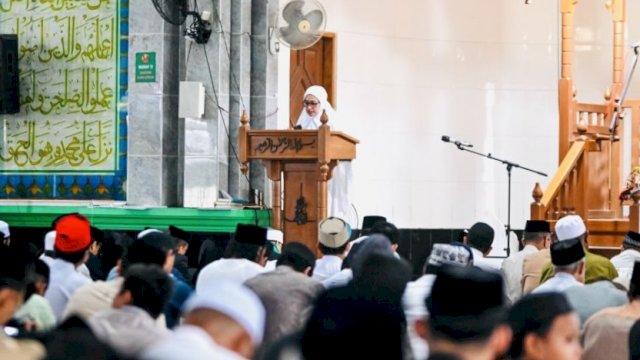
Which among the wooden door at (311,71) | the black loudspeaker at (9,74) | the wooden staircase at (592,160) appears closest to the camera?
the wooden staircase at (592,160)

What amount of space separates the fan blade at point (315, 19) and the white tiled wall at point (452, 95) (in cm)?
211

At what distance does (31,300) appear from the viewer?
16.2ft

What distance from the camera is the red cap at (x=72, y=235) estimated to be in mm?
6008

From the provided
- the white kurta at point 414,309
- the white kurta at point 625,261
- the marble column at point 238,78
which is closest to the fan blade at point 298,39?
the marble column at point 238,78

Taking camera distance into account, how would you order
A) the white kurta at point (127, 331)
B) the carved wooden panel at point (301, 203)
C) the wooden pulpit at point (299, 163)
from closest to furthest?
the white kurta at point (127, 331) → the wooden pulpit at point (299, 163) → the carved wooden panel at point (301, 203)

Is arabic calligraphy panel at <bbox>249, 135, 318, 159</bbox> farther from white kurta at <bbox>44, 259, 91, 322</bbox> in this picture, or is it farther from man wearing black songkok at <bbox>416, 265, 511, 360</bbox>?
man wearing black songkok at <bbox>416, 265, 511, 360</bbox>

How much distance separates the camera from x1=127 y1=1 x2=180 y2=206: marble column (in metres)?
11.4

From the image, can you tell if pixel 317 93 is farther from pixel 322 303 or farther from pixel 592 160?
pixel 322 303

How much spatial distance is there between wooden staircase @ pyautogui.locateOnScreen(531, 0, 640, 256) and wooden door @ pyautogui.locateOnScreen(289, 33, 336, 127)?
2.34m

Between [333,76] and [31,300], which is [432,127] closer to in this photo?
[333,76]

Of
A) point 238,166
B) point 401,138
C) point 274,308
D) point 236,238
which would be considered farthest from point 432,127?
point 274,308

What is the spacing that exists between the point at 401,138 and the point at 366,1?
58.1 inches

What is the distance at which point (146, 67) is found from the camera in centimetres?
1138

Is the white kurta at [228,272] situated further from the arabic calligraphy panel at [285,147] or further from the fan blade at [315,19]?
the fan blade at [315,19]
